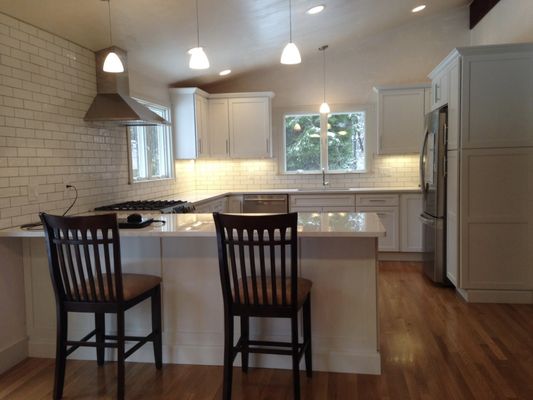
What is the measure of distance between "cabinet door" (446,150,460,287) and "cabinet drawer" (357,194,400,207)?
4.20 feet

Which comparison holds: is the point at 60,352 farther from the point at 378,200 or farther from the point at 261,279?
the point at 378,200

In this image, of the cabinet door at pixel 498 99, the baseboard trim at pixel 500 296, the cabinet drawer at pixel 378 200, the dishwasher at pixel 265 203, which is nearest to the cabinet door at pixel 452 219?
the baseboard trim at pixel 500 296

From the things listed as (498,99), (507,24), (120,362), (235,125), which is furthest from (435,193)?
(120,362)

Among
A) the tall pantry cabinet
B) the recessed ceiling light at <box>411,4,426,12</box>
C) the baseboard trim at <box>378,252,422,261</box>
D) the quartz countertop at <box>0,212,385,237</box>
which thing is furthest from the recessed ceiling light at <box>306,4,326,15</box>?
the baseboard trim at <box>378,252,422,261</box>

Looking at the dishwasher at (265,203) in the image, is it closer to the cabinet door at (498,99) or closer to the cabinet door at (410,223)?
the cabinet door at (410,223)

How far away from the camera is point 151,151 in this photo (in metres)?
5.21

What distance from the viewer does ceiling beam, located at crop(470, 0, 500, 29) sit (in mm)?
4988

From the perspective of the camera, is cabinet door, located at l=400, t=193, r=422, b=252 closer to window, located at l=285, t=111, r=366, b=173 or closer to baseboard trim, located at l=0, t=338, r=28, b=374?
window, located at l=285, t=111, r=366, b=173

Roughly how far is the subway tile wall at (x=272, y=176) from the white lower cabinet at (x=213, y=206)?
0.63m

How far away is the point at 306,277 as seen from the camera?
2.74m

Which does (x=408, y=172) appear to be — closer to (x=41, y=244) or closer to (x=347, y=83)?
(x=347, y=83)

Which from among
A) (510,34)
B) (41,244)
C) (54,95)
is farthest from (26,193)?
(510,34)

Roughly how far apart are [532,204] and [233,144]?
3706 mm

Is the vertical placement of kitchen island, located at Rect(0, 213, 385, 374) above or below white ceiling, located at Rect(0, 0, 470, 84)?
below
